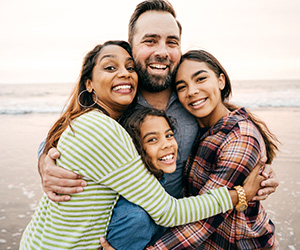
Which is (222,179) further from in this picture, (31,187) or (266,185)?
(31,187)

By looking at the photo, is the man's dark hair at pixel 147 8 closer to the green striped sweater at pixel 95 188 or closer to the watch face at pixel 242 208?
the green striped sweater at pixel 95 188

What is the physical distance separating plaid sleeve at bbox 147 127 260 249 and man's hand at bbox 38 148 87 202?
0.79m

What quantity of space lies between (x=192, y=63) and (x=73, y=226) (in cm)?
181

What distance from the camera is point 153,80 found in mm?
2609

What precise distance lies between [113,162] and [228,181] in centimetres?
95

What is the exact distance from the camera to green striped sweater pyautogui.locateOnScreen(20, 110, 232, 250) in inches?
60.6

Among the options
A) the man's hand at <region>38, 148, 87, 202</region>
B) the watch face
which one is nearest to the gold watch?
the watch face

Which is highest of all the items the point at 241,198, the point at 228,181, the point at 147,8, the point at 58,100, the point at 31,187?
the point at 147,8

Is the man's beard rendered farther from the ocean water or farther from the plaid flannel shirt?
the ocean water

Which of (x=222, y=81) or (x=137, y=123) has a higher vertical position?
(x=222, y=81)

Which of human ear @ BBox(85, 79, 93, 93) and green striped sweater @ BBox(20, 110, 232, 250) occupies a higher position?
human ear @ BBox(85, 79, 93, 93)

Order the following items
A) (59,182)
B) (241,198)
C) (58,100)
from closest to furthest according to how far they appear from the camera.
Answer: (59,182), (241,198), (58,100)

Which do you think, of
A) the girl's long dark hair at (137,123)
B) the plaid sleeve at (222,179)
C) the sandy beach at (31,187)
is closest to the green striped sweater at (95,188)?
the plaid sleeve at (222,179)

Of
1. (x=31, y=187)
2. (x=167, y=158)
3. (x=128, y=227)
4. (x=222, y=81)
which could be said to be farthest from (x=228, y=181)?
(x=31, y=187)
